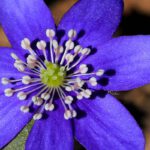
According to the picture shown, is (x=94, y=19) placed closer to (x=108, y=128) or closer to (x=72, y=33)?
(x=72, y=33)

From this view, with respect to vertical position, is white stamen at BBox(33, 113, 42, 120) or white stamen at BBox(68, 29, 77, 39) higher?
white stamen at BBox(68, 29, 77, 39)

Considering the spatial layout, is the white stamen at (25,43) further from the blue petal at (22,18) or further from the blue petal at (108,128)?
the blue petal at (108,128)

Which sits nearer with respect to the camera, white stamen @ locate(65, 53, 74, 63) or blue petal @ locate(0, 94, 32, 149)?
blue petal @ locate(0, 94, 32, 149)

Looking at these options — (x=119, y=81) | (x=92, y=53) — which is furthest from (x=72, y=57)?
(x=119, y=81)

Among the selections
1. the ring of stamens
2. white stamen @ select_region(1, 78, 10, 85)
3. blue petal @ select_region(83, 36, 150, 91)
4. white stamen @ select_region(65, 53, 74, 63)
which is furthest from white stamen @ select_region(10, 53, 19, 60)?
blue petal @ select_region(83, 36, 150, 91)

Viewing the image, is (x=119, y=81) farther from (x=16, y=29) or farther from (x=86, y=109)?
(x=16, y=29)

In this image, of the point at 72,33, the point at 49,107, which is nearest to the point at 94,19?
the point at 72,33

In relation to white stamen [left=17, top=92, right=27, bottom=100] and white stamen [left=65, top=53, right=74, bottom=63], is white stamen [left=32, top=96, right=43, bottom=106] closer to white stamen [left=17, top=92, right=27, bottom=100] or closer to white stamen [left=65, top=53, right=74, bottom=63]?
white stamen [left=17, top=92, right=27, bottom=100]
